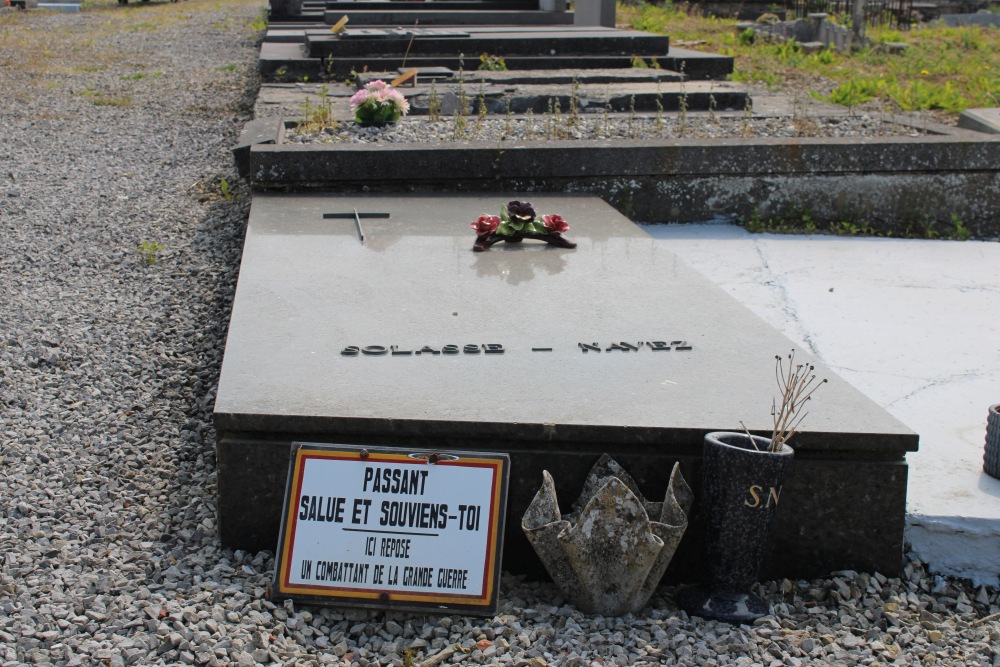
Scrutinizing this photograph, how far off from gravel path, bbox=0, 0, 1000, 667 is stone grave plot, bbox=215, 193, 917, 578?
0.57 feet

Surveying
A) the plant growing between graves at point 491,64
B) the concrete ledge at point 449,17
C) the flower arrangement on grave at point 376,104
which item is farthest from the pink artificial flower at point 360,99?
the concrete ledge at point 449,17

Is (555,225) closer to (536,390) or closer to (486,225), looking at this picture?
(486,225)

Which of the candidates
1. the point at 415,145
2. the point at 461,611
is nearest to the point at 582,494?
the point at 461,611

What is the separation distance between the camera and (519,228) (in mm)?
5484

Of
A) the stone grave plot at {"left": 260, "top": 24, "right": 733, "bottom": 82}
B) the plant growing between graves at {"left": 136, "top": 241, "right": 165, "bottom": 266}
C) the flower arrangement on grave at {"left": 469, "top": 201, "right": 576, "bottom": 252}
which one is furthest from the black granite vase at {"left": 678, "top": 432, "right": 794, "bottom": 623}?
the stone grave plot at {"left": 260, "top": 24, "right": 733, "bottom": 82}

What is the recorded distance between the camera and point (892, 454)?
321 centimetres

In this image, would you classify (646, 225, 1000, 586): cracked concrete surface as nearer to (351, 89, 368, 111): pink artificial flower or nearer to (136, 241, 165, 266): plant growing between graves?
(351, 89, 368, 111): pink artificial flower

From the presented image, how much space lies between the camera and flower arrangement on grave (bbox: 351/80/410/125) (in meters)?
7.99

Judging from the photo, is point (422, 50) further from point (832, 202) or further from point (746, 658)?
point (746, 658)

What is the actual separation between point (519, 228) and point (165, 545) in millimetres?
2701

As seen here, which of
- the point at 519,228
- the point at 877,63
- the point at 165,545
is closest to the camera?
the point at 165,545

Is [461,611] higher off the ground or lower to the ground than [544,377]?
lower

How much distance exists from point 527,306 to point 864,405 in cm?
144

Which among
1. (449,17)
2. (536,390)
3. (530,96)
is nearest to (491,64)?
(530,96)
